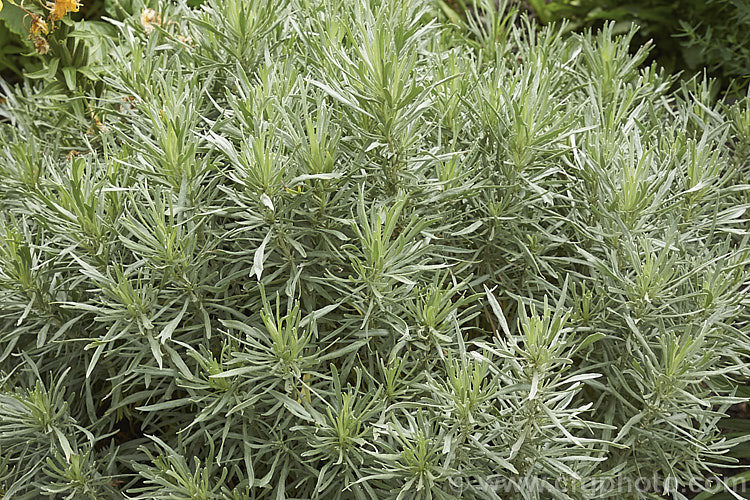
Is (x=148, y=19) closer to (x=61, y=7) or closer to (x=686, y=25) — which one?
(x=61, y=7)

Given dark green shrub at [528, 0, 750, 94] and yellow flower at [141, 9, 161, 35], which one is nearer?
yellow flower at [141, 9, 161, 35]

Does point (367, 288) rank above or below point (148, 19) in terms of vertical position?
below

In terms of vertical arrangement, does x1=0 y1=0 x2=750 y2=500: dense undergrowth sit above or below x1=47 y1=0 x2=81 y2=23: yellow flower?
below

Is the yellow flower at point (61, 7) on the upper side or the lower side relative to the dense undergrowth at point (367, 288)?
upper

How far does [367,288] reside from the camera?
1387 mm

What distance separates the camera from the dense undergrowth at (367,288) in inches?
52.9

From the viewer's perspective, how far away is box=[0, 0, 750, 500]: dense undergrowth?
134 centimetres

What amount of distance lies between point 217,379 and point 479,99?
814mm

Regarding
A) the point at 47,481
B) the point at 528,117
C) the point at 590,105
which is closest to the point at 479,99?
the point at 528,117

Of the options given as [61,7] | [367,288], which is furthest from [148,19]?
[367,288]

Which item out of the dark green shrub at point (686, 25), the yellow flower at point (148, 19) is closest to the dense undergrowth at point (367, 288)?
the yellow flower at point (148, 19)

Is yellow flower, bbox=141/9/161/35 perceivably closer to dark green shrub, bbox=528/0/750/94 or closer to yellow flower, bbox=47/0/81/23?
yellow flower, bbox=47/0/81/23

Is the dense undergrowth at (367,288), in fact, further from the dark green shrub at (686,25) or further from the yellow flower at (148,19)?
the dark green shrub at (686,25)


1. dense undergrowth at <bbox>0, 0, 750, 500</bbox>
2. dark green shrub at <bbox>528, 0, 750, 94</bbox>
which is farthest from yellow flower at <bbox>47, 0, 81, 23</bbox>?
dark green shrub at <bbox>528, 0, 750, 94</bbox>
